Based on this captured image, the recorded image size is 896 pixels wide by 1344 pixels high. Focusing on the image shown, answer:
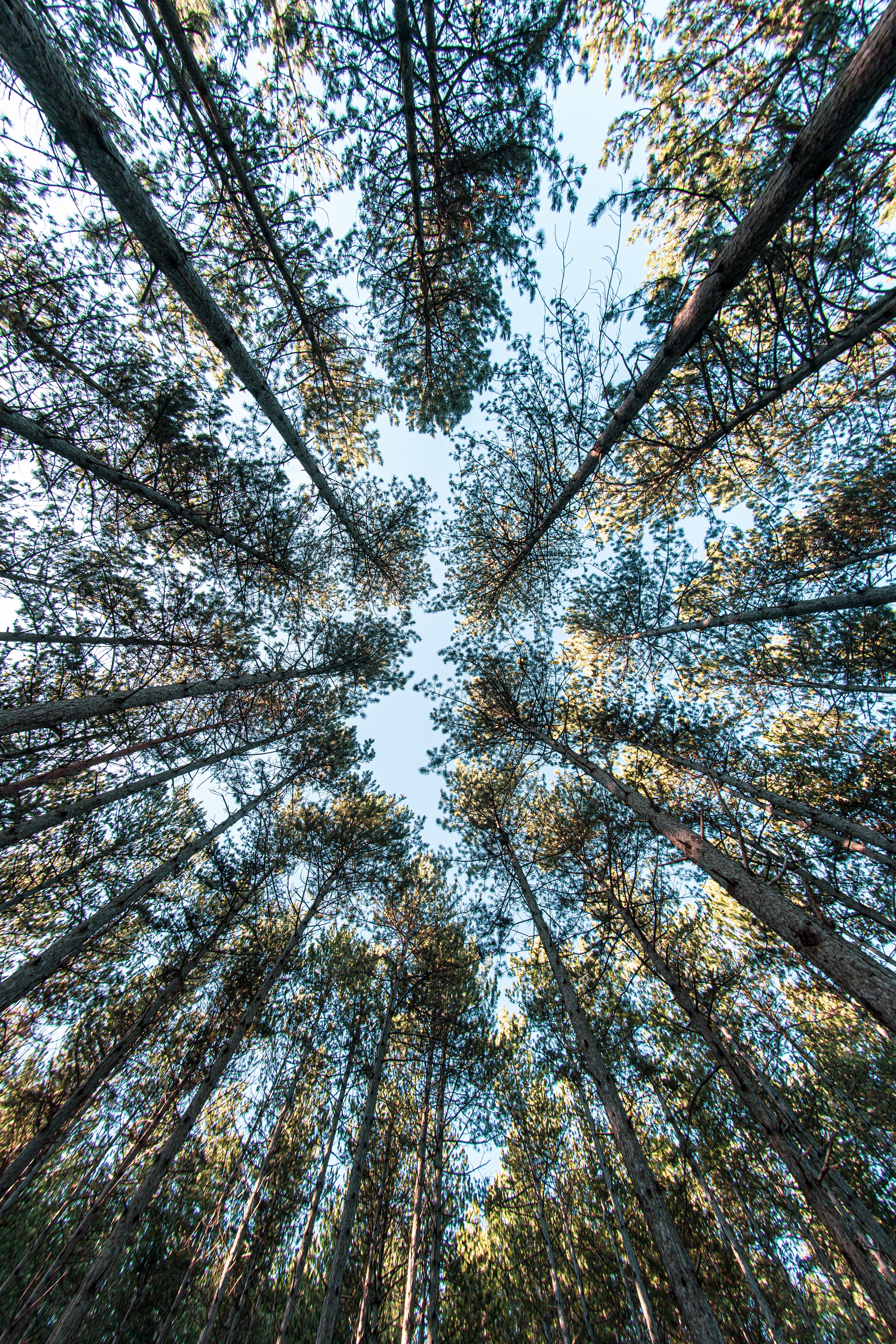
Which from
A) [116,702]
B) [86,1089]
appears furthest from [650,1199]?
[116,702]

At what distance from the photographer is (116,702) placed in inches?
205

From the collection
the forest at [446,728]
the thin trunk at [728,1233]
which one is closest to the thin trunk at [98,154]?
the forest at [446,728]

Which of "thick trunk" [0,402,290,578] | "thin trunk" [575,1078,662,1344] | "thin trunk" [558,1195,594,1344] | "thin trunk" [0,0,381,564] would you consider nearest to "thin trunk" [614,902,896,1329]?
"thin trunk" [575,1078,662,1344]

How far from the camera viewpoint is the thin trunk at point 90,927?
5.24m

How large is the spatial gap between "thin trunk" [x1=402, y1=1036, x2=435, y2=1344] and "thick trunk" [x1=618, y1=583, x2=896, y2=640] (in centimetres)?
897

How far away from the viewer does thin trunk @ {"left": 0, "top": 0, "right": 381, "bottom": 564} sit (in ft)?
9.79

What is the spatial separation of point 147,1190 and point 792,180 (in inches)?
488

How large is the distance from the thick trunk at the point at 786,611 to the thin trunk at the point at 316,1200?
10.2 meters

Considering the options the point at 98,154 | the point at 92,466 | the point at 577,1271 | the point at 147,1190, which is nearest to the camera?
the point at 98,154

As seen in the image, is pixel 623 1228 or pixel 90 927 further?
pixel 623 1228

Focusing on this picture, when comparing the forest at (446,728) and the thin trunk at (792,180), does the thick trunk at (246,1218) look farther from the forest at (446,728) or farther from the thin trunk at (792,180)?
the thin trunk at (792,180)

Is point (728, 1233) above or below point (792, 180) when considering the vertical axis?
below

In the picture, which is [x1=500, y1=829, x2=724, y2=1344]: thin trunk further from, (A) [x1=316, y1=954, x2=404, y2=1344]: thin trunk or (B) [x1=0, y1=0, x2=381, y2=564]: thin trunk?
(B) [x1=0, y1=0, x2=381, y2=564]: thin trunk

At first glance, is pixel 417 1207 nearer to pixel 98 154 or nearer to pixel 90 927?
pixel 90 927
